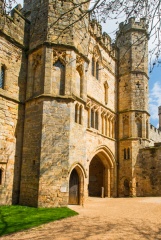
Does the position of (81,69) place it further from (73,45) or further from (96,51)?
(96,51)

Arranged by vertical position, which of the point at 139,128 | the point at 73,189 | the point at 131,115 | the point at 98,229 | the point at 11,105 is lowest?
the point at 98,229

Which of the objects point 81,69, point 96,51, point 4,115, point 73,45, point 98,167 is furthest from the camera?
point 98,167

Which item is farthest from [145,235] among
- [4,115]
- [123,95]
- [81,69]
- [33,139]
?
→ [123,95]

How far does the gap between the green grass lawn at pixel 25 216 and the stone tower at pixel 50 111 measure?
78 cm

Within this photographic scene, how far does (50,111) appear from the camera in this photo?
33.7ft

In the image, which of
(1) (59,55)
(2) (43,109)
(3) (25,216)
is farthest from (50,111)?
(3) (25,216)

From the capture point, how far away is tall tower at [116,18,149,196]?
1680 cm

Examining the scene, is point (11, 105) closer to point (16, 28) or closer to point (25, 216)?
point (16, 28)

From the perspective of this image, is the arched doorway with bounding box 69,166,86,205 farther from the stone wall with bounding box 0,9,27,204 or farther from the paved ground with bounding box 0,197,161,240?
the paved ground with bounding box 0,197,161,240

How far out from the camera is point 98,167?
1798 centimetres

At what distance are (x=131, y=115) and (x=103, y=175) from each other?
15.9 feet

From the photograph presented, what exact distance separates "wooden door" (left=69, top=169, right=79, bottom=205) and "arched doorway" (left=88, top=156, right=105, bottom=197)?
642cm

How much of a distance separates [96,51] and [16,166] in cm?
986

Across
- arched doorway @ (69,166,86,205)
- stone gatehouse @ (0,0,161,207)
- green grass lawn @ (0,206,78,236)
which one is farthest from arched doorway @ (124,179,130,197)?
green grass lawn @ (0,206,78,236)
